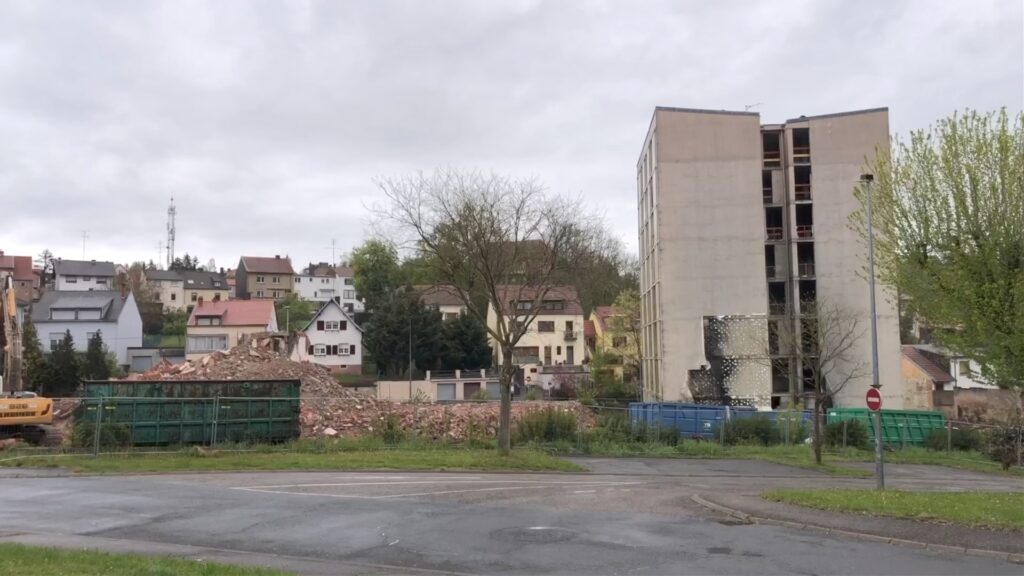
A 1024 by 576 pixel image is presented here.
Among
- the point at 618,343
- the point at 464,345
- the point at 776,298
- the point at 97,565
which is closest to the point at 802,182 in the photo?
the point at 776,298

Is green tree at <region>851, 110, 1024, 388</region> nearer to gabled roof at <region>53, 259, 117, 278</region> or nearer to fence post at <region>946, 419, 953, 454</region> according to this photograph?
fence post at <region>946, 419, 953, 454</region>

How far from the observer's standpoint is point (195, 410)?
1017 inches

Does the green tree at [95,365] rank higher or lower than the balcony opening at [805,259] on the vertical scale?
lower

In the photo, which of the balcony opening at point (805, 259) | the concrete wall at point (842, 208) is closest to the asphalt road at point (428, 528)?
the concrete wall at point (842, 208)

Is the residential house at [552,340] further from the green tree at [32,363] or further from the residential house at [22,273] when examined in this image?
the residential house at [22,273]

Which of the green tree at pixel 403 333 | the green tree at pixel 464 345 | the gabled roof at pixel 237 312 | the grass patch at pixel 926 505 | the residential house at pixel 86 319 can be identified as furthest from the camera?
the gabled roof at pixel 237 312

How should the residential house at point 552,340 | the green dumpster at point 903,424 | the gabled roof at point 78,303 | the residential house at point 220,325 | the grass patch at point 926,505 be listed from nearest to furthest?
the grass patch at point 926,505 → the green dumpster at point 903,424 → the gabled roof at point 78,303 → the residential house at point 220,325 → the residential house at point 552,340

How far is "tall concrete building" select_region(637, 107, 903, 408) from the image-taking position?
52.5 m

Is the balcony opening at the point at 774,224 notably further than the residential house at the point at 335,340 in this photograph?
No

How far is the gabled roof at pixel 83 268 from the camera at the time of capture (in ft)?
336

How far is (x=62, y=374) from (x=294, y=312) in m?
44.6

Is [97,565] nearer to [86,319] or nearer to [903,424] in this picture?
[903,424]

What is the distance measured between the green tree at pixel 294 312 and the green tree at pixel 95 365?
109 ft

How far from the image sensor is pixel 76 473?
19.7 meters
